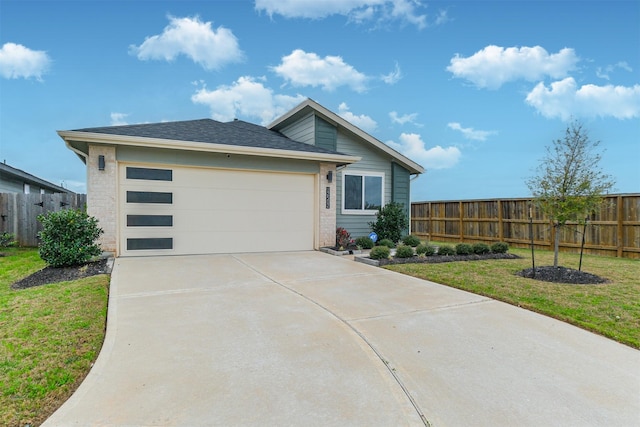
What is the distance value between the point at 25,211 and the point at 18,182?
6.48m

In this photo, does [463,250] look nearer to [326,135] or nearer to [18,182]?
[326,135]

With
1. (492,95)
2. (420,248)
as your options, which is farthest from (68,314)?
(492,95)

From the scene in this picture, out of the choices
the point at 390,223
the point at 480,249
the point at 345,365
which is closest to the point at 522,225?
the point at 480,249

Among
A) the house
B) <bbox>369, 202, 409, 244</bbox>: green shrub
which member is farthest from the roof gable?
<bbox>369, 202, 409, 244</bbox>: green shrub

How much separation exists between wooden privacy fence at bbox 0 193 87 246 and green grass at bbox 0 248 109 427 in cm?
665

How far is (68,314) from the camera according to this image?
13.0 ft

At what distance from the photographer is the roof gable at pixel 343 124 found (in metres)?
11.2

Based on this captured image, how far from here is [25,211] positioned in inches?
426

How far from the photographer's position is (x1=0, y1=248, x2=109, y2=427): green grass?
2.35 m

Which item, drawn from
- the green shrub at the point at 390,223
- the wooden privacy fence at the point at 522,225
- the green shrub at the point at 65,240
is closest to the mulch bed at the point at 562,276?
the wooden privacy fence at the point at 522,225

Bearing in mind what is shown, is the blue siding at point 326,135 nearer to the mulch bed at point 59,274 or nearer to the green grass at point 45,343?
the mulch bed at point 59,274

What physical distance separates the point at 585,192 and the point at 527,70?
5.30m

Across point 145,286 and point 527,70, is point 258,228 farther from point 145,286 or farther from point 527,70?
point 527,70

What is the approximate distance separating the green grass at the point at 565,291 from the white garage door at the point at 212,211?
3776mm
